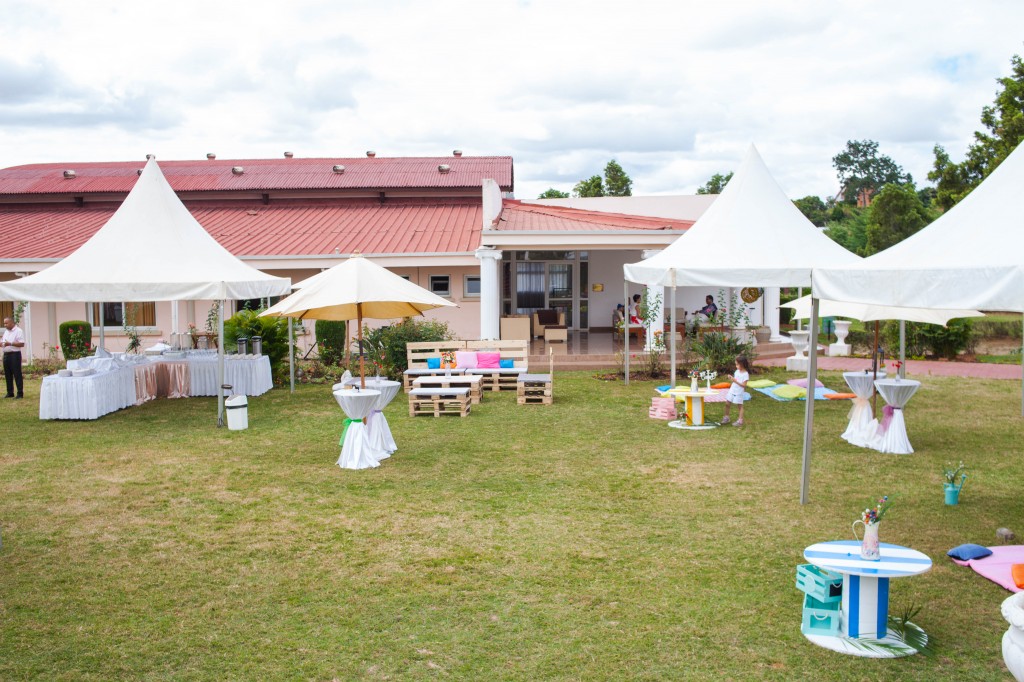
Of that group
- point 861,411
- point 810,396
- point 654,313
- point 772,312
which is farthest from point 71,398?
point 772,312

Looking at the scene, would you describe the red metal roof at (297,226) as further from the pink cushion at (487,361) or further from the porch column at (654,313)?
the pink cushion at (487,361)

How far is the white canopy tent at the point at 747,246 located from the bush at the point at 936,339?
29.9 ft

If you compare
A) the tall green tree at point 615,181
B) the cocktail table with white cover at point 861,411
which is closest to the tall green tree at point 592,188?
the tall green tree at point 615,181

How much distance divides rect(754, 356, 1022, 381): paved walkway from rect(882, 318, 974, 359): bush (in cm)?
50

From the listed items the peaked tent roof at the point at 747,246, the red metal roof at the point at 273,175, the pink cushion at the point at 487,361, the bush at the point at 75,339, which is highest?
the red metal roof at the point at 273,175

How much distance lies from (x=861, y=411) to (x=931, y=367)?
10.5 m

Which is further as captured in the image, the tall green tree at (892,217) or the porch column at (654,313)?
the tall green tree at (892,217)

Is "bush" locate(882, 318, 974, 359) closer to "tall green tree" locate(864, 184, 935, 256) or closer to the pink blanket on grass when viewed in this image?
"tall green tree" locate(864, 184, 935, 256)

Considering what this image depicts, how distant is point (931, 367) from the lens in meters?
20.2

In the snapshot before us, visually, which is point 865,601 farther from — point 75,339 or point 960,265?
point 75,339

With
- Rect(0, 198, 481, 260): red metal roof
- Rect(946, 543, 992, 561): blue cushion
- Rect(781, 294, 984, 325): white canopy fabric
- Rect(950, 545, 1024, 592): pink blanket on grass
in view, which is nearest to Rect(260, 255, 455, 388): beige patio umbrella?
Rect(781, 294, 984, 325): white canopy fabric

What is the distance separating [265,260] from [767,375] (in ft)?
40.2

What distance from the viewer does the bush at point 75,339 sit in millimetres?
19578

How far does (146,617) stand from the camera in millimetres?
5637
